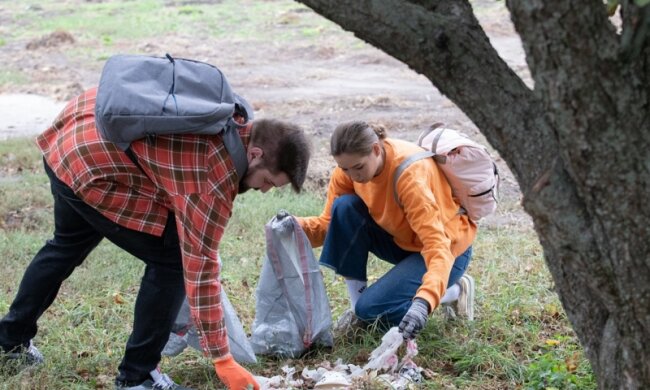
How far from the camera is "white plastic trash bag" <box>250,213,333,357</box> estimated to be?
13.6 feet

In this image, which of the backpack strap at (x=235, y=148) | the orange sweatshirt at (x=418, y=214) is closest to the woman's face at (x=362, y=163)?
the orange sweatshirt at (x=418, y=214)

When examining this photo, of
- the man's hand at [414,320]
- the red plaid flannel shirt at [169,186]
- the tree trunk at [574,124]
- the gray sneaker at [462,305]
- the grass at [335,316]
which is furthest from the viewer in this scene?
the gray sneaker at [462,305]

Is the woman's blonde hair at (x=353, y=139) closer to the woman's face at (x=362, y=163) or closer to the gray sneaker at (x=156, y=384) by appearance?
the woman's face at (x=362, y=163)

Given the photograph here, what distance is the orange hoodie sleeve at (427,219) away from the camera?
149 inches

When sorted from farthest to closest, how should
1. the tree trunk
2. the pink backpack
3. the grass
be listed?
the pink backpack, the grass, the tree trunk

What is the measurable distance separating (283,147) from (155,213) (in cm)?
58

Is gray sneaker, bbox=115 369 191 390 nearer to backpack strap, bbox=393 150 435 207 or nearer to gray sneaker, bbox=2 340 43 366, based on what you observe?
gray sneaker, bbox=2 340 43 366

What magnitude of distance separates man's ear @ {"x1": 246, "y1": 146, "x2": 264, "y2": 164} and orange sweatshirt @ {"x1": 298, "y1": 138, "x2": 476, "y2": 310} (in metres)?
0.84

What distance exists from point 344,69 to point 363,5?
443 inches

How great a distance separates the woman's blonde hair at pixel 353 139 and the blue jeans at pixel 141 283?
74 centimetres

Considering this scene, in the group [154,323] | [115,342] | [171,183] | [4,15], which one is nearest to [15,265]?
[115,342]

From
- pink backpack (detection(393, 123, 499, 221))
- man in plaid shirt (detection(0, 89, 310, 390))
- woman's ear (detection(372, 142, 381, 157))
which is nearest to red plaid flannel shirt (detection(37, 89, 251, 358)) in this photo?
man in plaid shirt (detection(0, 89, 310, 390))

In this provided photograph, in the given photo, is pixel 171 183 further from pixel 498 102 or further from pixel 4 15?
pixel 4 15

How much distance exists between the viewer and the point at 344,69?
1356 cm
